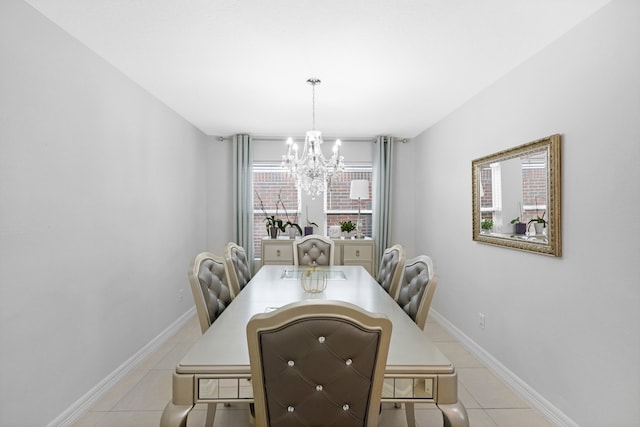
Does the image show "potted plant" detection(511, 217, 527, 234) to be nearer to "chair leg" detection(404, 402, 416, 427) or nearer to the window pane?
"chair leg" detection(404, 402, 416, 427)

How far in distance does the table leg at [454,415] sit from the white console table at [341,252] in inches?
139

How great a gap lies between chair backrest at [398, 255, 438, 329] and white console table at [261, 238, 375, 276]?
249 centimetres

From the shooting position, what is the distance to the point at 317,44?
229 centimetres

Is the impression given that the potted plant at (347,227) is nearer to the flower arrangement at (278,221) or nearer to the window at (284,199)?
the window at (284,199)

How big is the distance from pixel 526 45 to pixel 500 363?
2381 millimetres

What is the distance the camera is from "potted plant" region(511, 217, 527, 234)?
2.52m

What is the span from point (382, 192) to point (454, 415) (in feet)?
13.0

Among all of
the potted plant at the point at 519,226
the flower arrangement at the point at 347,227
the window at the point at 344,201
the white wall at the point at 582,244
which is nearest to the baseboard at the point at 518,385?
the white wall at the point at 582,244

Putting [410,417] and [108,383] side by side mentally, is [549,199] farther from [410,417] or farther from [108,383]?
[108,383]

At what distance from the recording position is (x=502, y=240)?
2.78 meters

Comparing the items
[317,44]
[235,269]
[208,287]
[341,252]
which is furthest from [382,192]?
[208,287]

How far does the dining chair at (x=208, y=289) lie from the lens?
190cm

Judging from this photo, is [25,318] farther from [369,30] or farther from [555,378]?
[555,378]

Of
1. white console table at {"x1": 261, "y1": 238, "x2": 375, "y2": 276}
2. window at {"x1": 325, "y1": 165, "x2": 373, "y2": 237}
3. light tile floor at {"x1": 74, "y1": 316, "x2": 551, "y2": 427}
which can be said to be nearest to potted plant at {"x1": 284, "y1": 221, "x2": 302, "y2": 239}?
white console table at {"x1": 261, "y1": 238, "x2": 375, "y2": 276}
